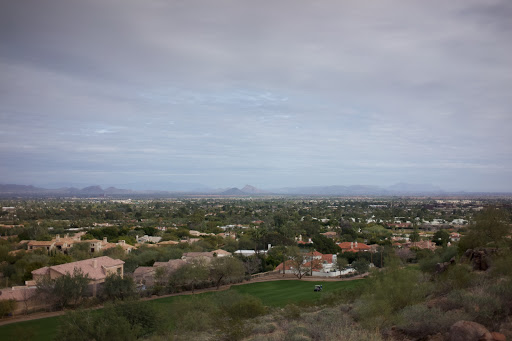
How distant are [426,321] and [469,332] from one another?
2.80m

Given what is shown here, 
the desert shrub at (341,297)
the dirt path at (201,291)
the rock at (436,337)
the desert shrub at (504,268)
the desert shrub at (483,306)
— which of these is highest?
the desert shrub at (504,268)

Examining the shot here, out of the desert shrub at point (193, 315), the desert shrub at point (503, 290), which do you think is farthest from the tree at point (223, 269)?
the desert shrub at point (503, 290)

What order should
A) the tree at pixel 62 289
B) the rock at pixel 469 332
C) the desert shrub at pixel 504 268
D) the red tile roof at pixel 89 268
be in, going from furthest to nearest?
the red tile roof at pixel 89 268 < the tree at pixel 62 289 < the desert shrub at pixel 504 268 < the rock at pixel 469 332

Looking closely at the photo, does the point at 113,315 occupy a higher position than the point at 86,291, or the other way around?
the point at 113,315

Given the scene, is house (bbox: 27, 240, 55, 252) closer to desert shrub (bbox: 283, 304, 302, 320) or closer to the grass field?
the grass field

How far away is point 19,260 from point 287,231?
4319 cm

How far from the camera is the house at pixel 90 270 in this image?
3403 centimetres

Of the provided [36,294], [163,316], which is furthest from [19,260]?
[163,316]

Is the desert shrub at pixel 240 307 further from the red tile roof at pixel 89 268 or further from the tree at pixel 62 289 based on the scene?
the red tile roof at pixel 89 268

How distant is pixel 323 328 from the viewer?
49.6 ft

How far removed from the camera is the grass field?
23.5 meters

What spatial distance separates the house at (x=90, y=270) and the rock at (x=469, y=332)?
94.6ft

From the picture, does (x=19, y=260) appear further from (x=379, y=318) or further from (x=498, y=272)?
(x=498, y=272)

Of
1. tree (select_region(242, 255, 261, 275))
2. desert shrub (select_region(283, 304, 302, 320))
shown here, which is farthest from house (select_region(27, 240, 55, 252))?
desert shrub (select_region(283, 304, 302, 320))
